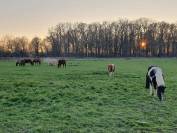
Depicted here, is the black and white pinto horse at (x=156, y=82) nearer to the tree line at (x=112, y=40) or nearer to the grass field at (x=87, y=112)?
the grass field at (x=87, y=112)

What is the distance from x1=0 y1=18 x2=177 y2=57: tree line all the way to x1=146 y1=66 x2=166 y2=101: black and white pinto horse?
117521 millimetres

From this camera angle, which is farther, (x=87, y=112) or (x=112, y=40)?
(x=112, y=40)

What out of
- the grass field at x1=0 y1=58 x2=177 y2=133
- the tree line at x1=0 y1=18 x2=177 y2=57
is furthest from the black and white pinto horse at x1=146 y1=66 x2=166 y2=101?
the tree line at x1=0 y1=18 x2=177 y2=57

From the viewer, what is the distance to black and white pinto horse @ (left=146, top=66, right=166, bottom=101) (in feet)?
56.6

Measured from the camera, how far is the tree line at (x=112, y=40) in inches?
5536

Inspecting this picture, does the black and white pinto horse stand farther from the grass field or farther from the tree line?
the tree line

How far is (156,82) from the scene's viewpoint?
18.4 m

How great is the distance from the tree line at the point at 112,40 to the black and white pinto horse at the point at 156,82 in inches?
4627

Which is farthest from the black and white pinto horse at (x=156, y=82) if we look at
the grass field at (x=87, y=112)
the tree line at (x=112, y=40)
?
the tree line at (x=112, y=40)

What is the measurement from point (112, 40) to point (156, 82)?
417ft

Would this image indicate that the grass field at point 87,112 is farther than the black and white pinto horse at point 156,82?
No

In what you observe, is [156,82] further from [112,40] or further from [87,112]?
[112,40]

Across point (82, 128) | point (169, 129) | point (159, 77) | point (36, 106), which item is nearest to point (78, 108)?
point (36, 106)

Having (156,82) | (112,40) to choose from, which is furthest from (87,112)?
(112,40)
